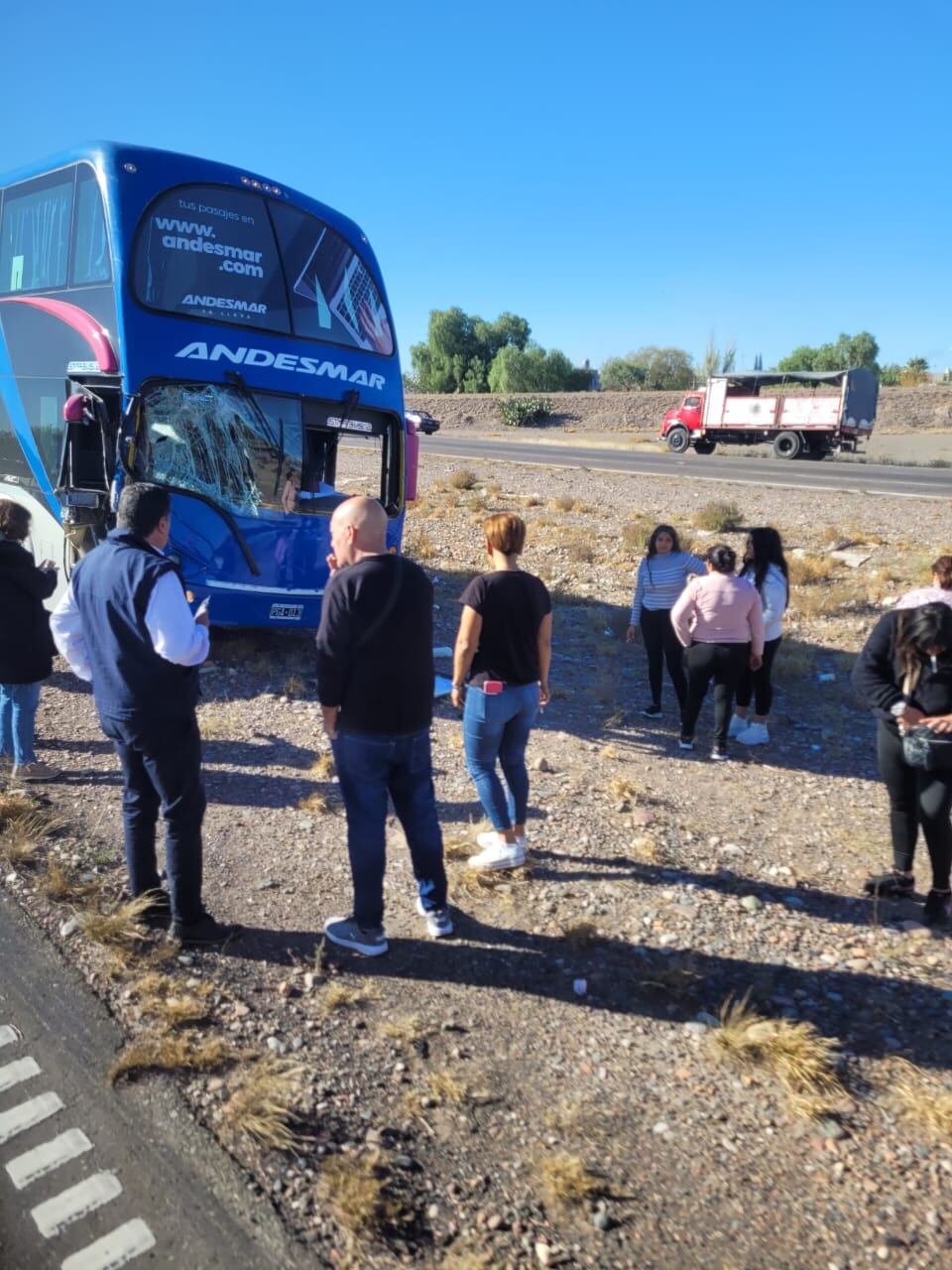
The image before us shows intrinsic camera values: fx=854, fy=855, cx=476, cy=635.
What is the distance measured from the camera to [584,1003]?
3.68 m

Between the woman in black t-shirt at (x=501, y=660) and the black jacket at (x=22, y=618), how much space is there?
2.75 metres

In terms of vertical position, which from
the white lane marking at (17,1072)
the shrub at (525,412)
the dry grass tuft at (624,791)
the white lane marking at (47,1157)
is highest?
the shrub at (525,412)

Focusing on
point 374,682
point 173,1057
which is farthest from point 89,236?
point 173,1057

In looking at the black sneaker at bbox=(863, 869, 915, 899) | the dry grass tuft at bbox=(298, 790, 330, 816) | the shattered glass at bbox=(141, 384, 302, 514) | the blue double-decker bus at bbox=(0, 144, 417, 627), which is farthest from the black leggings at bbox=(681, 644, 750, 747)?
the shattered glass at bbox=(141, 384, 302, 514)

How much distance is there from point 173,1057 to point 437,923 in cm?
129

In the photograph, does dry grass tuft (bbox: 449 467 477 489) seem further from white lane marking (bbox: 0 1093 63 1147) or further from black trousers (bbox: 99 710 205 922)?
white lane marking (bbox: 0 1093 63 1147)

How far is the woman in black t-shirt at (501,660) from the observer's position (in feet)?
13.8

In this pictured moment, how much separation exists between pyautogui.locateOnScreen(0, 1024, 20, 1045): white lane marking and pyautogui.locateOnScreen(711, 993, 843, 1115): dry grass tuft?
8.99 ft

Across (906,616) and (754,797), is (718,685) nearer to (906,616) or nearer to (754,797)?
(754,797)

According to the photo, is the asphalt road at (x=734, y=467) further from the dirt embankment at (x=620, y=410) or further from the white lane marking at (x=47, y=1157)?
the white lane marking at (x=47, y=1157)

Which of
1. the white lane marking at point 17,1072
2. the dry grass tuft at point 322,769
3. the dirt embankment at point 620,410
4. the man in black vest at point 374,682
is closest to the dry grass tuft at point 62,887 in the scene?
the white lane marking at point 17,1072

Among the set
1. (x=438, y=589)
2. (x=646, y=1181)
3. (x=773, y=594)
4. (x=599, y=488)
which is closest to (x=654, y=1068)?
(x=646, y=1181)

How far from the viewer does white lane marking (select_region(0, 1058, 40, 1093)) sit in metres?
3.10

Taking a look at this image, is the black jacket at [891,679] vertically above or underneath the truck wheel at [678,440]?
underneath
